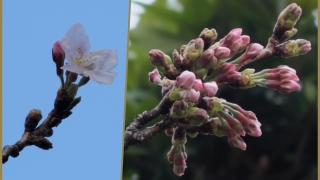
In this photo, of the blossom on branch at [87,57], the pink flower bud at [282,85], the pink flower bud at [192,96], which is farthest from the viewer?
the blossom on branch at [87,57]

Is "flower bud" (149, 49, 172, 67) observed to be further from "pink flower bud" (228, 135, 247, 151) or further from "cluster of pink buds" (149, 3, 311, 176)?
"pink flower bud" (228, 135, 247, 151)

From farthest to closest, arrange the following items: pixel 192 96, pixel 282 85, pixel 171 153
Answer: pixel 171 153 < pixel 282 85 < pixel 192 96

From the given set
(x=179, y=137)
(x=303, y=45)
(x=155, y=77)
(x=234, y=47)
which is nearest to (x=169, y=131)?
(x=179, y=137)

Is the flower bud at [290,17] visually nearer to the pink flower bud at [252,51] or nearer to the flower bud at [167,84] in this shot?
the pink flower bud at [252,51]

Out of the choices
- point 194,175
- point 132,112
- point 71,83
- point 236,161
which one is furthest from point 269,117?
point 71,83

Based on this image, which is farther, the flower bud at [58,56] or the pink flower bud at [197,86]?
the flower bud at [58,56]

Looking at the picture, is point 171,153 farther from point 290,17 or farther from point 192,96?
point 290,17

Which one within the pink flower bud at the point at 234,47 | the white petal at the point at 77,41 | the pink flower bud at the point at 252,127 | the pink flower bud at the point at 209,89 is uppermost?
the white petal at the point at 77,41

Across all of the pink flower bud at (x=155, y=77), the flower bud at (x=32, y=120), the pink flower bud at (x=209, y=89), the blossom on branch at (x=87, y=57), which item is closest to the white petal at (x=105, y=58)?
the blossom on branch at (x=87, y=57)
